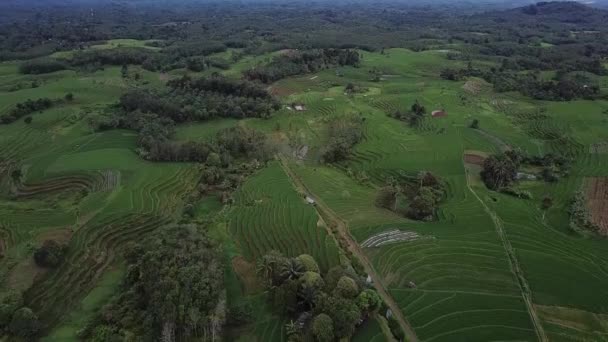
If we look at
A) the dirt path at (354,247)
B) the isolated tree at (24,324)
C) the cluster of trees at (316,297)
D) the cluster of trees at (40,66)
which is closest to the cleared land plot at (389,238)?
the dirt path at (354,247)

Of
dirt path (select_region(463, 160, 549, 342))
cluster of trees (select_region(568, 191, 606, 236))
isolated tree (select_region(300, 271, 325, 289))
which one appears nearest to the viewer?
dirt path (select_region(463, 160, 549, 342))

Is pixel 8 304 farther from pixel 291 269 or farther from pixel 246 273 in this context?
pixel 291 269

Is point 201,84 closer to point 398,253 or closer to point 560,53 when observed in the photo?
point 398,253

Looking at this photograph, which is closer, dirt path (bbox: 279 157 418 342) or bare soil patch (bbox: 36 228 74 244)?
dirt path (bbox: 279 157 418 342)

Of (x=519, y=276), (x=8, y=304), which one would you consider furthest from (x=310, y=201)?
(x=8, y=304)

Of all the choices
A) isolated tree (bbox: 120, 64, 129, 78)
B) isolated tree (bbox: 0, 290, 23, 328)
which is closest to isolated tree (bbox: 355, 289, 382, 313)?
isolated tree (bbox: 0, 290, 23, 328)

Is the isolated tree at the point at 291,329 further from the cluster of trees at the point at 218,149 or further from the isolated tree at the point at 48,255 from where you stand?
the cluster of trees at the point at 218,149

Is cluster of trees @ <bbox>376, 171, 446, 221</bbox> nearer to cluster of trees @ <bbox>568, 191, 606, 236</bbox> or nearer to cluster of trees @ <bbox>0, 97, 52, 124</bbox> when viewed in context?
cluster of trees @ <bbox>568, 191, 606, 236</bbox>
